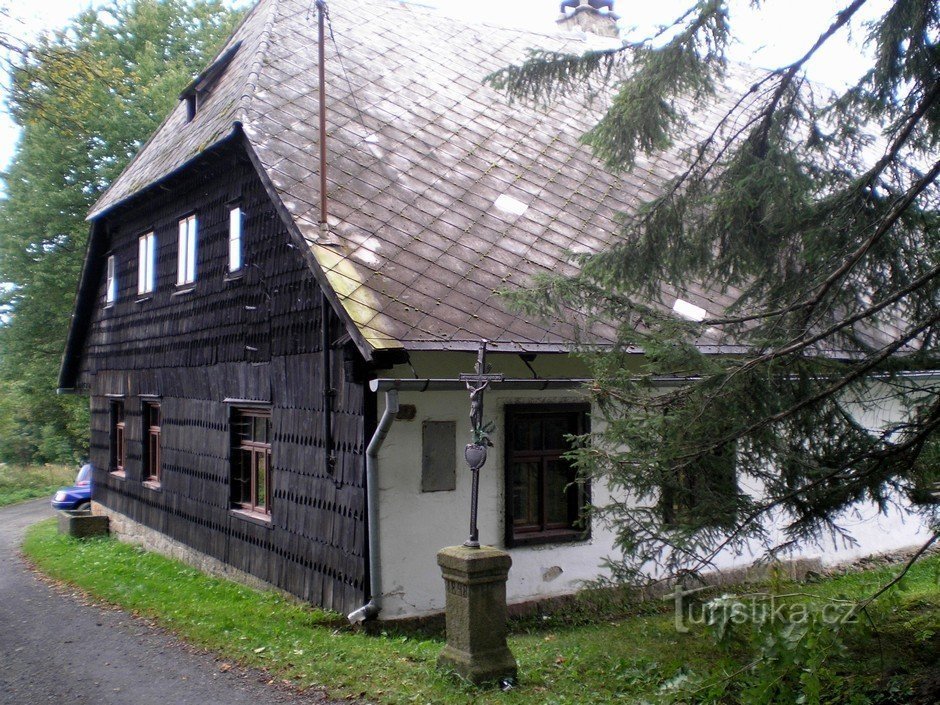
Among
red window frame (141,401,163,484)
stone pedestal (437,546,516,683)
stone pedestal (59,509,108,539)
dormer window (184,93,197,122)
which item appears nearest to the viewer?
stone pedestal (437,546,516,683)

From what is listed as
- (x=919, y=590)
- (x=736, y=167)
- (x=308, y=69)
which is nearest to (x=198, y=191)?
(x=308, y=69)

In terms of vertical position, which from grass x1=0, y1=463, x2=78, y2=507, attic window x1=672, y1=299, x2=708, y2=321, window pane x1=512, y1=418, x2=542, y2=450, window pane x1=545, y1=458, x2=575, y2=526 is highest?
attic window x1=672, y1=299, x2=708, y2=321

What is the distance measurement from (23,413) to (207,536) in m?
25.2

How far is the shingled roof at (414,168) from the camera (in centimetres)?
791

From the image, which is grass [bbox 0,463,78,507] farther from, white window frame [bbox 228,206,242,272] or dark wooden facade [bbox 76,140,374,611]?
white window frame [bbox 228,206,242,272]

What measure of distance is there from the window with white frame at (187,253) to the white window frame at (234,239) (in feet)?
4.15

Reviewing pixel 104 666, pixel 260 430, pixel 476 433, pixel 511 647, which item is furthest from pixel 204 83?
pixel 511 647

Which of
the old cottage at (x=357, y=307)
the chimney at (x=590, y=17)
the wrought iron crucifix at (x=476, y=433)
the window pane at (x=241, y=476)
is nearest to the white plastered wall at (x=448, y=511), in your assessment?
the old cottage at (x=357, y=307)

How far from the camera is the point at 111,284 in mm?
14781

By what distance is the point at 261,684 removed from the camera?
6.26m

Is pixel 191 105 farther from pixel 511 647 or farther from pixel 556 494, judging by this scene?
pixel 511 647

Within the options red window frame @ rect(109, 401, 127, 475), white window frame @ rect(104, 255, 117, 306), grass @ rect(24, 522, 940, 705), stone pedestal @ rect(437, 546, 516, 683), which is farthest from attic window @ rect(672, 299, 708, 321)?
red window frame @ rect(109, 401, 127, 475)

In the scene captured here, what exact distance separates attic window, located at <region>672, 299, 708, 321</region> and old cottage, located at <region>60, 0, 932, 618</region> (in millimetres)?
101

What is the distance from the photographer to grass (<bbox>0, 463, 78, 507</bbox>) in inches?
1104
